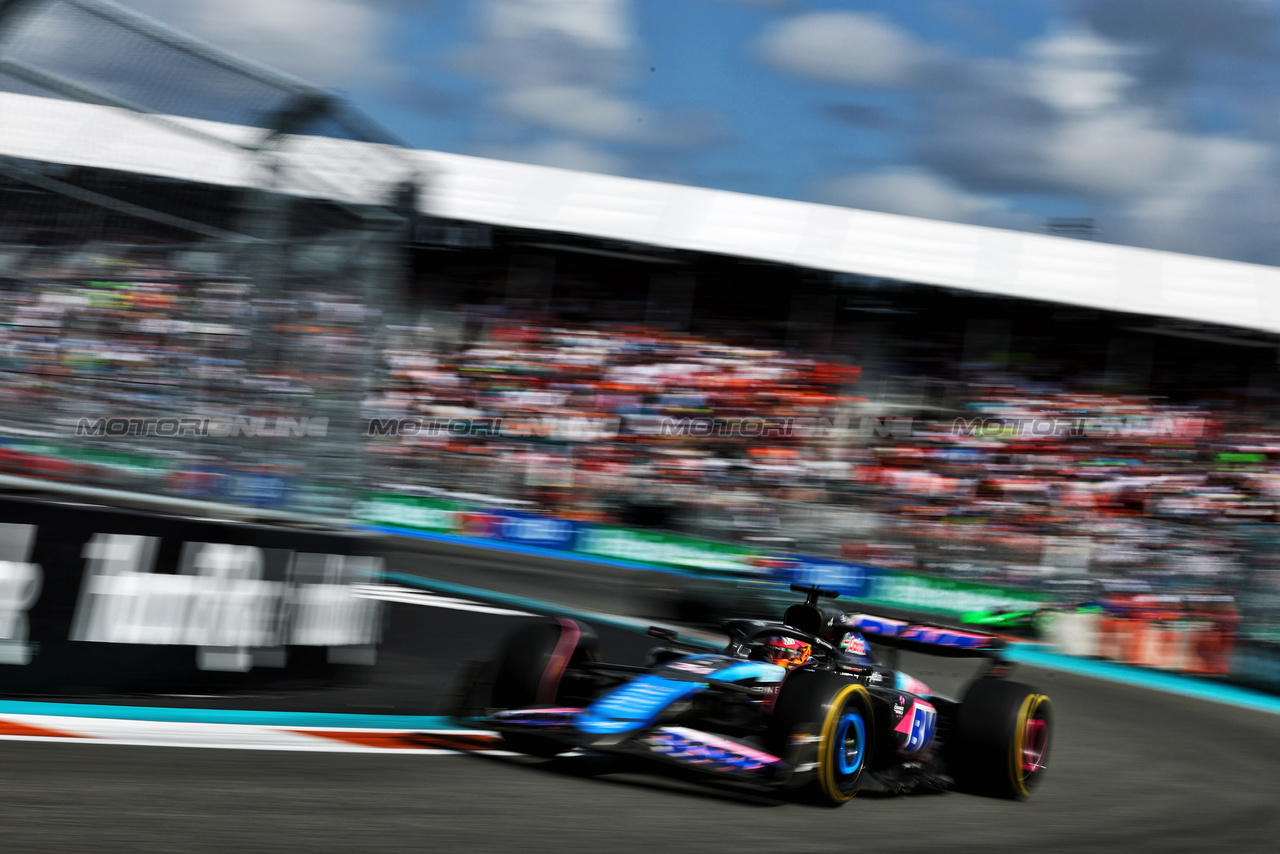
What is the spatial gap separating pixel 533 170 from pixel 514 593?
959cm

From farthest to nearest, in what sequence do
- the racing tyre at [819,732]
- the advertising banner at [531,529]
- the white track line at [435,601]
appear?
the advertising banner at [531,529] → the white track line at [435,601] → the racing tyre at [819,732]

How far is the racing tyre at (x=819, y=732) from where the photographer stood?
5.14 meters

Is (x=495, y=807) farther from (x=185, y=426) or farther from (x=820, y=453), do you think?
(x=820, y=453)

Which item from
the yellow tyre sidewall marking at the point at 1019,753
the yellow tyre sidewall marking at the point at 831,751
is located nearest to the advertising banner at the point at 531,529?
the yellow tyre sidewall marking at the point at 1019,753

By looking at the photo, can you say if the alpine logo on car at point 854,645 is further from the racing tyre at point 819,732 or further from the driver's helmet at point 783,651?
the racing tyre at point 819,732

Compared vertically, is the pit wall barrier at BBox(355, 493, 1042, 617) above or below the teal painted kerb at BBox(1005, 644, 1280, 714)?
above

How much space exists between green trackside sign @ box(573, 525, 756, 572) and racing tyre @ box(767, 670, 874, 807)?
34.2 ft

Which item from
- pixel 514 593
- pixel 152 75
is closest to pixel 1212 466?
pixel 514 593

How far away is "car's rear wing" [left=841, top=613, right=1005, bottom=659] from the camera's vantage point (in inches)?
253

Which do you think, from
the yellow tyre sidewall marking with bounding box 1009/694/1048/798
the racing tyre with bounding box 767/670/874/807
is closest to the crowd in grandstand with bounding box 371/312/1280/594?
the yellow tyre sidewall marking with bounding box 1009/694/1048/798

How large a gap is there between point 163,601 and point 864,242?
14.9 meters

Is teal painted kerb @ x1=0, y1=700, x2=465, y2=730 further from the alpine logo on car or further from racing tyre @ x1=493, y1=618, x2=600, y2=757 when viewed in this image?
the alpine logo on car

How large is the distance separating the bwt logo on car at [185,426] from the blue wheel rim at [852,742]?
296 centimetres

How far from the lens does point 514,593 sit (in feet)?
42.5
